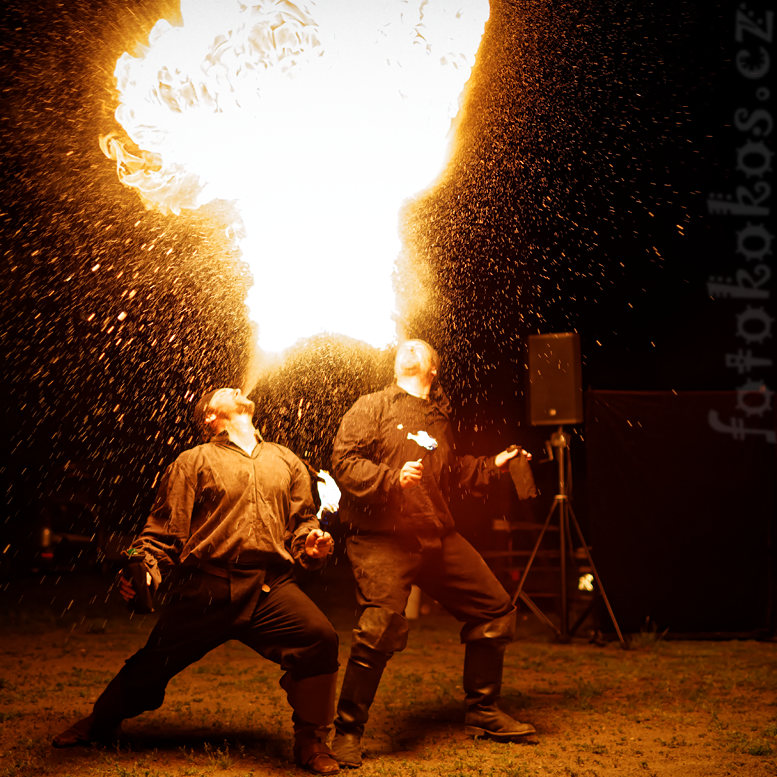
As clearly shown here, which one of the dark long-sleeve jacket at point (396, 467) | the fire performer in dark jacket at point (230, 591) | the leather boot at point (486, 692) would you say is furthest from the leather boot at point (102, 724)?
the leather boot at point (486, 692)

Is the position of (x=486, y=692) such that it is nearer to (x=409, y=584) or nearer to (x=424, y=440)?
(x=409, y=584)

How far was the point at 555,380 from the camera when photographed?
776cm

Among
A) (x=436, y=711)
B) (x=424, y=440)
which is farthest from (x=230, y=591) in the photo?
(x=436, y=711)

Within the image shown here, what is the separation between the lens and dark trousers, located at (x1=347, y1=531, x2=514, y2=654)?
159 inches

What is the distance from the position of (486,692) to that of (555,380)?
3887mm

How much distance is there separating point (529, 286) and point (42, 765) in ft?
32.9

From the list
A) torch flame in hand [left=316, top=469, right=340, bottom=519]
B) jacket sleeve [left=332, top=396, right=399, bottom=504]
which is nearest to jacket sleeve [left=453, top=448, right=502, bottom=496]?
jacket sleeve [left=332, top=396, right=399, bottom=504]

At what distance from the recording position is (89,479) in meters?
12.8

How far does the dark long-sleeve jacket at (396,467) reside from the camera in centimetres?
414

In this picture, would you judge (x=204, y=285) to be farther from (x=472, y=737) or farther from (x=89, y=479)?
(x=472, y=737)

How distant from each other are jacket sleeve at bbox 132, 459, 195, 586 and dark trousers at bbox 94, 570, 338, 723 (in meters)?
0.16

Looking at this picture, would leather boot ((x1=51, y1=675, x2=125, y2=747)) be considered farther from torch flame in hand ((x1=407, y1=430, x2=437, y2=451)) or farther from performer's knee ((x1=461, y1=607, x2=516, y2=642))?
torch flame in hand ((x1=407, y1=430, x2=437, y2=451))

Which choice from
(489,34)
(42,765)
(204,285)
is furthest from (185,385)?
(42,765)

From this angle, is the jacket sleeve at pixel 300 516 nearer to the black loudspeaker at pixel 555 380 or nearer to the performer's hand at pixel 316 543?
the performer's hand at pixel 316 543
